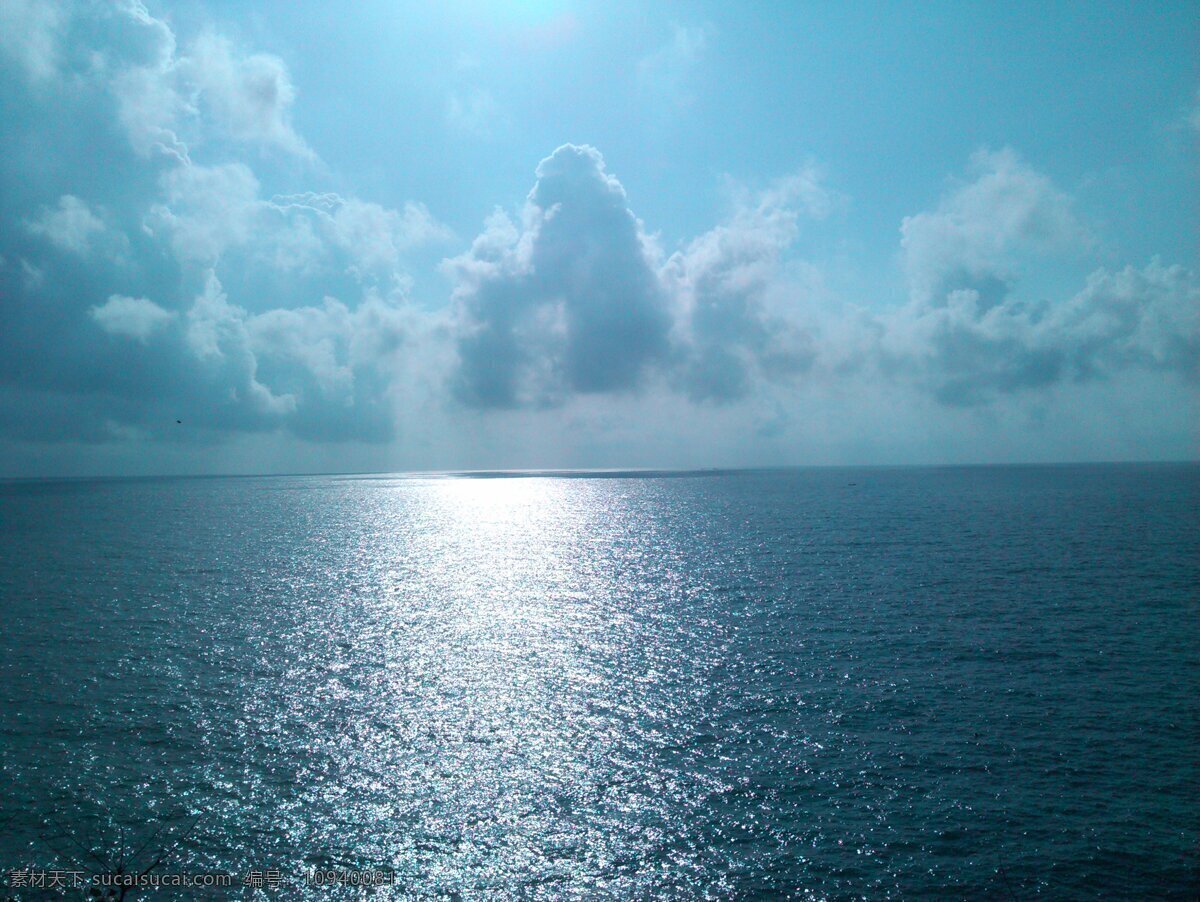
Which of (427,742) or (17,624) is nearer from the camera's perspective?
(427,742)

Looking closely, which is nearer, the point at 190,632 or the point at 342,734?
the point at 342,734

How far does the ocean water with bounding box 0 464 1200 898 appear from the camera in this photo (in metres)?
22.0

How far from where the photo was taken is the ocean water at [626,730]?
2203 cm

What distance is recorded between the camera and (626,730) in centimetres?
3173

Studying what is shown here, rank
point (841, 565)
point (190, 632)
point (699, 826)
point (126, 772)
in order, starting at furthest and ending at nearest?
point (841, 565) → point (190, 632) → point (126, 772) → point (699, 826)

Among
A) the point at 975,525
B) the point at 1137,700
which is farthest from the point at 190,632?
the point at 975,525

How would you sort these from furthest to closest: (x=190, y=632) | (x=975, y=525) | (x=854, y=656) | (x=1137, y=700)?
(x=975, y=525), (x=190, y=632), (x=854, y=656), (x=1137, y=700)

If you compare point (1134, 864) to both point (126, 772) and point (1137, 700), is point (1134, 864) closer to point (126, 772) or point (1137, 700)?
point (1137, 700)

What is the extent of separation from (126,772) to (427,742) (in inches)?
443

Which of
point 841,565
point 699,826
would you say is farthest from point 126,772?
point 841,565

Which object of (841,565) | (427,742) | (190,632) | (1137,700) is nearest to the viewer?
(427,742)

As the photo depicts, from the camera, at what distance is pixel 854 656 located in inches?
1638

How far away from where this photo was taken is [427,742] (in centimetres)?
3064

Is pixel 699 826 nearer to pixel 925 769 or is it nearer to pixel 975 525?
pixel 925 769
